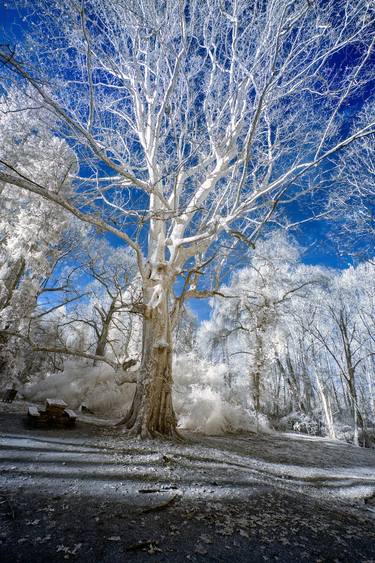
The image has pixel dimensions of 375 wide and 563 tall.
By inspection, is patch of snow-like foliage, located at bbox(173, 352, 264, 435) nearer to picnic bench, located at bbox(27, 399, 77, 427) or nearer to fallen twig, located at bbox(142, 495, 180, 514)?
picnic bench, located at bbox(27, 399, 77, 427)

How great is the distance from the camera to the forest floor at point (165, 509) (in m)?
1.37

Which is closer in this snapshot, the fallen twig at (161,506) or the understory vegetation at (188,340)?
the fallen twig at (161,506)

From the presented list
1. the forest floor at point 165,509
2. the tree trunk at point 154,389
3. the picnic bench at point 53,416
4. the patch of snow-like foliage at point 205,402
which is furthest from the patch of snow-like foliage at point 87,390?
the forest floor at point 165,509

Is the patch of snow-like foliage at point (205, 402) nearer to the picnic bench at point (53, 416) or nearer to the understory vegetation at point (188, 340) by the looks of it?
the understory vegetation at point (188, 340)

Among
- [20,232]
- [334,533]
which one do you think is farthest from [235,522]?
[20,232]

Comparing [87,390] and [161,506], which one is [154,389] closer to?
[161,506]

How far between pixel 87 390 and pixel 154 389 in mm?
5137

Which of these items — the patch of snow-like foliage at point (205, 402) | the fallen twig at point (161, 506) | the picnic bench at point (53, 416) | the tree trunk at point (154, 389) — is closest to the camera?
the fallen twig at point (161, 506)

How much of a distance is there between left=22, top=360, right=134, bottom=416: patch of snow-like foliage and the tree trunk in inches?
144

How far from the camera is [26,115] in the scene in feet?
33.6

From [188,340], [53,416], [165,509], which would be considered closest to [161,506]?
[165,509]

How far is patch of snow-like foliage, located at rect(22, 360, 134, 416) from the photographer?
8344 millimetres

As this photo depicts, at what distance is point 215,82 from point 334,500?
836 cm

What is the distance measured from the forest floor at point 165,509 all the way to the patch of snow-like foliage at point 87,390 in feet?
17.2
